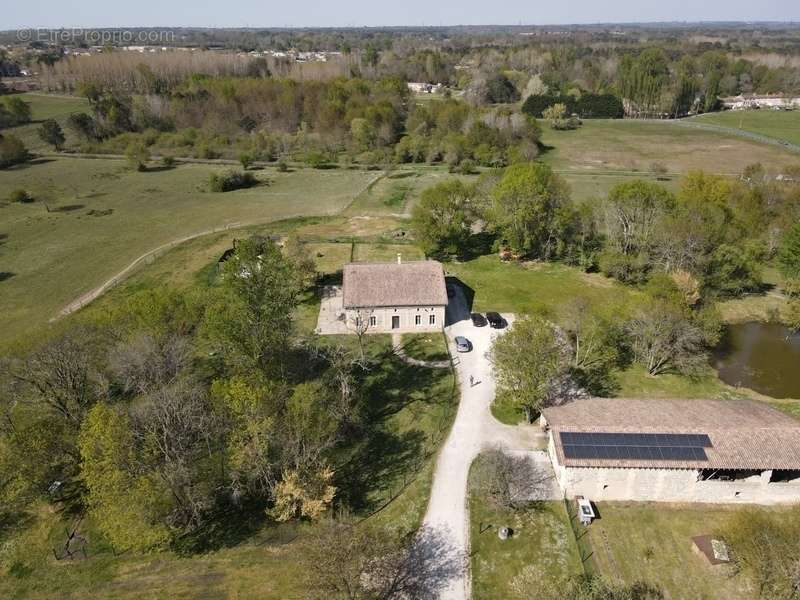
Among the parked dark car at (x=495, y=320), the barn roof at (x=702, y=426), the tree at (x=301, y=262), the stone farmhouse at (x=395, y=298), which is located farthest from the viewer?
the tree at (x=301, y=262)

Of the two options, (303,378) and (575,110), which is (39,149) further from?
(575,110)

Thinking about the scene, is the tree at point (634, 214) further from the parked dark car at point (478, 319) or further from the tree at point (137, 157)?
the tree at point (137, 157)

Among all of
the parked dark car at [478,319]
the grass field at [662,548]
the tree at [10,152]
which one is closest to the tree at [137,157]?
the tree at [10,152]

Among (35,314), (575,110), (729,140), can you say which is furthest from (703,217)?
(575,110)

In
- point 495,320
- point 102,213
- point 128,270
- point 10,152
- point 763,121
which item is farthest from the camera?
point 763,121

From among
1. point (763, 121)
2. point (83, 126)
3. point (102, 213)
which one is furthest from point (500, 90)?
point (102, 213)

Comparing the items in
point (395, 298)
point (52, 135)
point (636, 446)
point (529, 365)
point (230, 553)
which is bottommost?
point (230, 553)

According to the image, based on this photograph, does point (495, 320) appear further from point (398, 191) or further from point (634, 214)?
point (398, 191)
